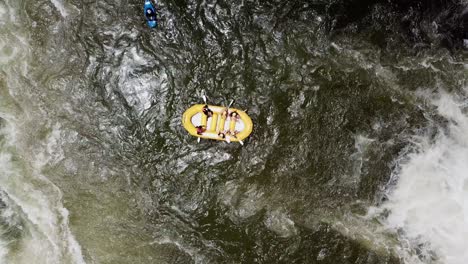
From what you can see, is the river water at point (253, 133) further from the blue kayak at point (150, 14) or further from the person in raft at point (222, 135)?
the person in raft at point (222, 135)

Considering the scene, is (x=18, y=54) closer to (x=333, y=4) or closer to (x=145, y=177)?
(x=145, y=177)

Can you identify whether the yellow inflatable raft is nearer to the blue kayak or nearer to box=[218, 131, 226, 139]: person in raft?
box=[218, 131, 226, 139]: person in raft

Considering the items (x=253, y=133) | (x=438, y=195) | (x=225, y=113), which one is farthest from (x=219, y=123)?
(x=438, y=195)

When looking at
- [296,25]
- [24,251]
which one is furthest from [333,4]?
[24,251]

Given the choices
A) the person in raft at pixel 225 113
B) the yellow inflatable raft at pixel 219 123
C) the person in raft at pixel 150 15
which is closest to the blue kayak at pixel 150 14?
the person in raft at pixel 150 15

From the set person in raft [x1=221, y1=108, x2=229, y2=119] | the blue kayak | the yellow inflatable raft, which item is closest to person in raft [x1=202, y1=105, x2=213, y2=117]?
the yellow inflatable raft

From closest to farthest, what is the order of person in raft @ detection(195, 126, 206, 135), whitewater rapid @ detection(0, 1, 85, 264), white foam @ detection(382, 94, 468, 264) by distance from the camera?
whitewater rapid @ detection(0, 1, 85, 264) < person in raft @ detection(195, 126, 206, 135) < white foam @ detection(382, 94, 468, 264)
